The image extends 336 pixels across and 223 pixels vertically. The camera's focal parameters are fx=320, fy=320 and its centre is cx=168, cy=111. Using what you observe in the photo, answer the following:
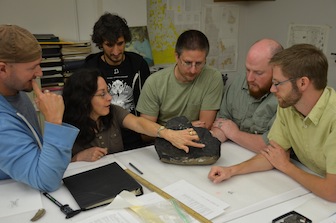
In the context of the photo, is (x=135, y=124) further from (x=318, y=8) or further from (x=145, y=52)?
(x=318, y=8)

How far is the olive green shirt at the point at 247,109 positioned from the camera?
6.27 ft

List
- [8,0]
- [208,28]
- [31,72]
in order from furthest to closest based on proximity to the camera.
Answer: [208,28] → [8,0] → [31,72]

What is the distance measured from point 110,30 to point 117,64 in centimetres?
26

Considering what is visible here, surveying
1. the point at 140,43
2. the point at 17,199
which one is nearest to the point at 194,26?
the point at 140,43

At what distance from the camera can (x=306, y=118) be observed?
1375 mm

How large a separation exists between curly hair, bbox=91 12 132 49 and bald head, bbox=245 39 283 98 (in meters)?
1.01

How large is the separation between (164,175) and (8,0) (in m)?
2.32

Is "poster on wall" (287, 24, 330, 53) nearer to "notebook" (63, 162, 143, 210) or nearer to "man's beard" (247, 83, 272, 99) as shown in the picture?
"man's beard" (247, 83, 272, 99)

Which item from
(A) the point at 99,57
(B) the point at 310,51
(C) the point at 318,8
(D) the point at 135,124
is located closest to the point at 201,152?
(D) the point at 135,124

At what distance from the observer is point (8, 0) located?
2.84m

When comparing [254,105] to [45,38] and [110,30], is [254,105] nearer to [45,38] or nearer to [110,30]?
[110,30]

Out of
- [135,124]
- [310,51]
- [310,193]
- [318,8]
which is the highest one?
[318,8]

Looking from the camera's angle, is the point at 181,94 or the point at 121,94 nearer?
the point at 181,94

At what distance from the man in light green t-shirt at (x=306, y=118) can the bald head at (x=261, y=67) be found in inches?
16.0
